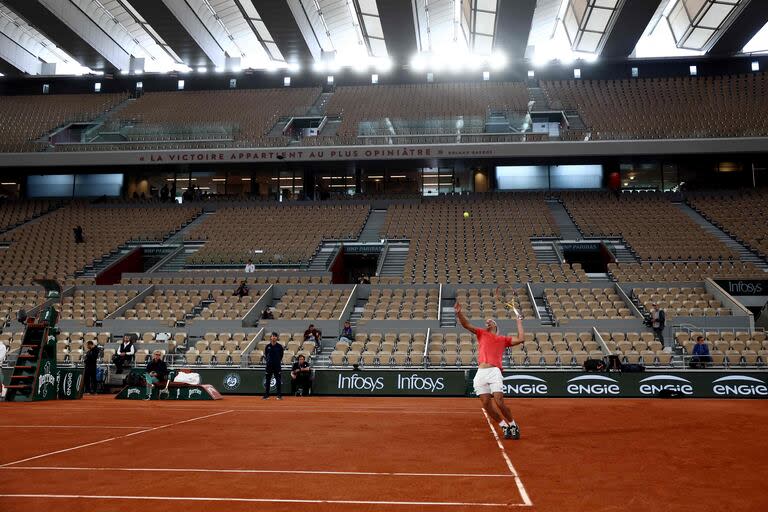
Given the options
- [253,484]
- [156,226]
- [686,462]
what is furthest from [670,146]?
[253,484]

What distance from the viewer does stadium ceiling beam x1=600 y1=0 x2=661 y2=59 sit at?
37.3 meters

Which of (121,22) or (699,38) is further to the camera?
(121,22)

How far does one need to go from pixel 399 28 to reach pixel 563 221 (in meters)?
17.6

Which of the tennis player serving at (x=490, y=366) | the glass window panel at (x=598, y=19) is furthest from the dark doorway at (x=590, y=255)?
the tennis player serving at (x=490, y=366)

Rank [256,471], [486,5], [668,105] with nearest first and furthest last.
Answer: [256,471] → [486,5] → [668,105]

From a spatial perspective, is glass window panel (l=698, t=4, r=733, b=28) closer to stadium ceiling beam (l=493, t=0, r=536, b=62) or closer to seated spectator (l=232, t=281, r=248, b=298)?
stadium ceiling beam (l=493, t=0, r=536, b=62)

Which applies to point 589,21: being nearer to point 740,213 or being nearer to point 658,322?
point 740,213

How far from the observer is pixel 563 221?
35.8 m

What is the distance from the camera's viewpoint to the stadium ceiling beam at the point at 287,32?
38750mm

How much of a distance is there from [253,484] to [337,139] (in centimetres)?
3586

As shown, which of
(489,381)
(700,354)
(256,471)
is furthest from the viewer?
(700,354)

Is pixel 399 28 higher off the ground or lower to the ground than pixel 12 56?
lower

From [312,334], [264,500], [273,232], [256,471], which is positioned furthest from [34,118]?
[264,500]

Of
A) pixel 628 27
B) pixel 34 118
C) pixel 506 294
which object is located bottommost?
pixel 506 294
